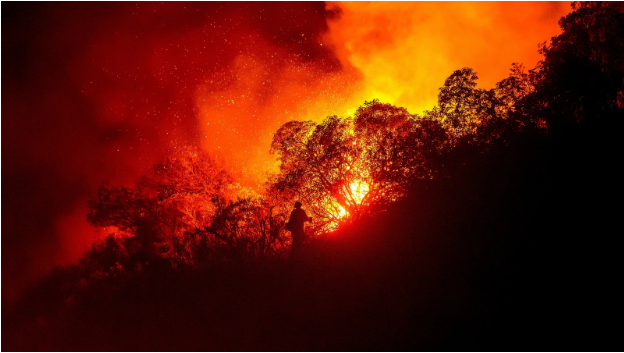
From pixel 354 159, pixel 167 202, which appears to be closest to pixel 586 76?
pixel 354 159

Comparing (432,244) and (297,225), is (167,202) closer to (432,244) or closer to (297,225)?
(297,225)

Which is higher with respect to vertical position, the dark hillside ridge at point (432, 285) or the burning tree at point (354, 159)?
the burning tree at point (354, 159)

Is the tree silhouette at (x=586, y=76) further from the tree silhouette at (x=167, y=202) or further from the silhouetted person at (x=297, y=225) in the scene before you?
the tree silhouette at (x=167, y=202)

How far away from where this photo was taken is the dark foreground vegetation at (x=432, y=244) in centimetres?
813

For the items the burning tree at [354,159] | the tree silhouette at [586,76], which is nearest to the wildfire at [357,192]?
the burning tree at [354,159]

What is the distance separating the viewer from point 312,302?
9.71 m

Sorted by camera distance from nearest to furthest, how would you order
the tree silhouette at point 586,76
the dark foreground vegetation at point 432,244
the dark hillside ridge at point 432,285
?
the dark hillside ridge at point 432,285 < the dark foreground vegetation at point 432,244 < the tree silhouette at point 586,76

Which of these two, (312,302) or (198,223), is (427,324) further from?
(198,223)

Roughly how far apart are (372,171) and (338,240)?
3904mm

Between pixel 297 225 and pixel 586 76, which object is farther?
pixel 586 76

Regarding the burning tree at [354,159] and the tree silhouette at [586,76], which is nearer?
the tree silhouette at [586,76]

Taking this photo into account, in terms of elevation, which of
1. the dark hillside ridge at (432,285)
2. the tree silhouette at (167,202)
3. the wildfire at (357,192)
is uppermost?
the tree silhouette at (167,202)

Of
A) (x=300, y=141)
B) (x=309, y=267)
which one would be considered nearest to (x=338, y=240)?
(x=309, y=267)

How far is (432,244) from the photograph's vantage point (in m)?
11.3
